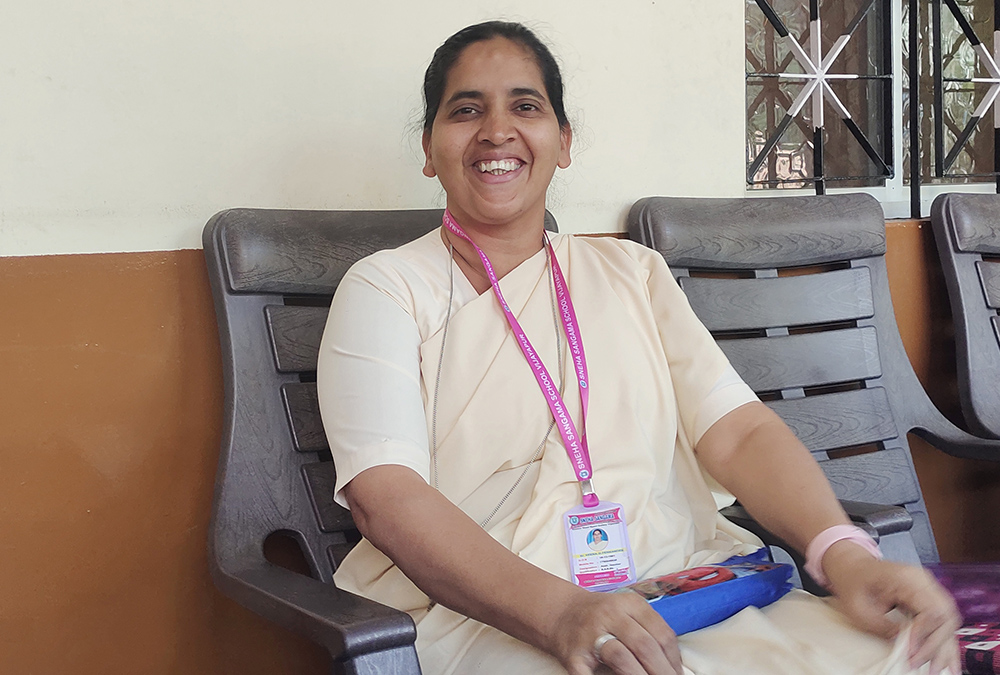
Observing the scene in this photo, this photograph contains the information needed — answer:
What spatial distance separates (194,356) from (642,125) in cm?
112

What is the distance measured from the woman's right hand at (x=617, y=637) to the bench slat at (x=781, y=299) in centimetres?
99

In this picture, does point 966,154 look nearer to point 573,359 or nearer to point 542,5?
point 542,5

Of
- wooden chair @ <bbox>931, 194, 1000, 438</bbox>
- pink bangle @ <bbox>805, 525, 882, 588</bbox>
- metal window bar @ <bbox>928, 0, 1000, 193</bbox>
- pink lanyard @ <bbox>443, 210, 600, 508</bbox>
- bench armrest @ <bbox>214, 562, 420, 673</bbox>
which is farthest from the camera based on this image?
metal window bar @ <bbox>928, 0, 1000, 193</bbox>

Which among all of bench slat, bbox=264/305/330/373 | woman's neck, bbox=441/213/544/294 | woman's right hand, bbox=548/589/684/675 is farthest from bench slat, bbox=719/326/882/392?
woman's right hand, bbox=548/589/684/675

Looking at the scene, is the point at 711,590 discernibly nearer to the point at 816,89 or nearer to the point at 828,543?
the point at 828,543

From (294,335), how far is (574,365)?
466 millimetres

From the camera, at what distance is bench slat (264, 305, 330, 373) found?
5.28 ft

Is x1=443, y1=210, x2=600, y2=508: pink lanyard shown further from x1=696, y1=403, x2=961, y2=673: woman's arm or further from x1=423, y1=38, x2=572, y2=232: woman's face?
x1=696, y1=403, x2=961, y2=673: woman's arm

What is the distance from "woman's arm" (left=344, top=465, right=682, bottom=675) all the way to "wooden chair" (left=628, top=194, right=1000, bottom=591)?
35.9 inches

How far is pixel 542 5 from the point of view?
2.05 metres

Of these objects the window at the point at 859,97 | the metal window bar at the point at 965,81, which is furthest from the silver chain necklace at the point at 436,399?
the metal window bar at the point at 965,81

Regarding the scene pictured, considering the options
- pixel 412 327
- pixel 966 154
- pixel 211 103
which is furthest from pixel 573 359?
pixel 966 154

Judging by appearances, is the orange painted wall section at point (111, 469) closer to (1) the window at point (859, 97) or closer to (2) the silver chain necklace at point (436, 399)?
(2) the silver chain necklace at point (436, 399)

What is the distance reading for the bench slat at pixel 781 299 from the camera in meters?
2.04
